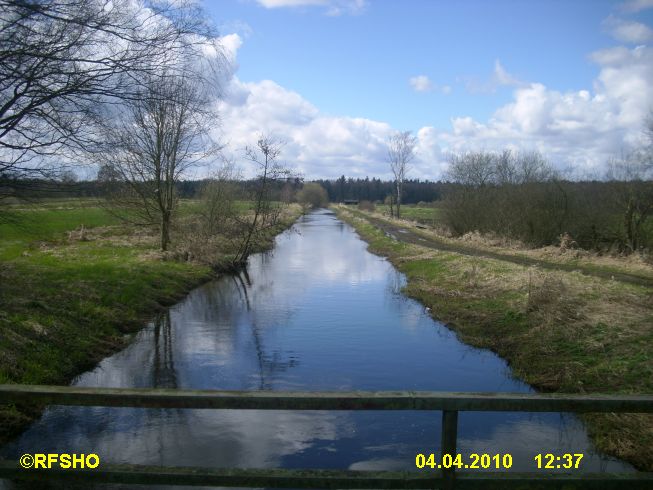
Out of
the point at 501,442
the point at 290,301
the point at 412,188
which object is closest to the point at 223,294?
the point at 290,301

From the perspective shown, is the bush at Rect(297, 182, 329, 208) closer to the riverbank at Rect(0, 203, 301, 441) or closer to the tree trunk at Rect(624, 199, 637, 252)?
the tree trunk at Rect(624, 199, 637, 252)

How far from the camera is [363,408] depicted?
135 inches

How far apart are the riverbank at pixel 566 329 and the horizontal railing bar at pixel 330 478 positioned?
3976 mm

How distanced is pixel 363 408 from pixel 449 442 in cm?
63

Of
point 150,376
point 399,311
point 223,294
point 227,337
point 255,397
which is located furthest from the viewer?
point 223,294

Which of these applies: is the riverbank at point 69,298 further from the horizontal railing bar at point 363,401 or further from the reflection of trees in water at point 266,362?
the horizontal railing bar at point 363,401

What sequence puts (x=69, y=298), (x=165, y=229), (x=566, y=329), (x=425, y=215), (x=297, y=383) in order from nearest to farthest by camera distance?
1. (x=297, y=383)
2. (x=566, y=329)
3. (x=69, y=298)
4. (x=165, y=229)
5. (x=425, y=215)

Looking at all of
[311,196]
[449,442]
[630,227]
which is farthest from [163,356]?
[311,196]

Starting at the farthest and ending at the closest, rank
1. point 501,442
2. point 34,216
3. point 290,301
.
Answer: point 290,301
point 34,216
point 501,442

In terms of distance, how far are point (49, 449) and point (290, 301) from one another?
11408 millimetres

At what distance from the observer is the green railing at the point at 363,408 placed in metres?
3.44

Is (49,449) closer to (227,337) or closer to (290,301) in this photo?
(227,337)

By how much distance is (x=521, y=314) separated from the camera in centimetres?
1354

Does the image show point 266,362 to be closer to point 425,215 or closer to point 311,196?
point 425,215
